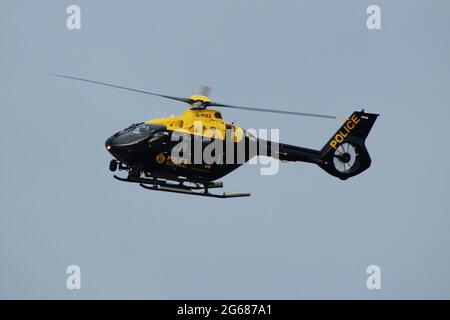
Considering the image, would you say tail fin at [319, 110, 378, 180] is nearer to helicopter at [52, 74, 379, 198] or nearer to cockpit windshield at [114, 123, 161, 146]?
helicopter at [52, 74, 379, 198]

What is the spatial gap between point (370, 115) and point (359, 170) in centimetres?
207

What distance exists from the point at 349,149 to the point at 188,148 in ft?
20.3

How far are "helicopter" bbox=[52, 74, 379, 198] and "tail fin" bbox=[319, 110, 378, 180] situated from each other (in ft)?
3.25

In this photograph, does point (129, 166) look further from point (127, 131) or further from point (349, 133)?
point (349, 133)

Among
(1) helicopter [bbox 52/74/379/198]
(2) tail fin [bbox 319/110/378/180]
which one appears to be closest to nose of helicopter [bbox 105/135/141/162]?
(1) helicopter [bbox 52/74/379/198]

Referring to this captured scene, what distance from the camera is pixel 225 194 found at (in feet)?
101

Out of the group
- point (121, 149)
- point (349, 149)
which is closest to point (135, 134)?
point (121, 149)

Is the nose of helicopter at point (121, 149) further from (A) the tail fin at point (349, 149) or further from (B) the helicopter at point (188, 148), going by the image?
(A) the tail fin at point (349, 149)

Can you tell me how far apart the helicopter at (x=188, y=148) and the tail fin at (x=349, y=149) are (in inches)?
39.1

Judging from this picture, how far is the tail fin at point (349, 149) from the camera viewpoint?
3325 centimetres

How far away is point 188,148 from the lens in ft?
100

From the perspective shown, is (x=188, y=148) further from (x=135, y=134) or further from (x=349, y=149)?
(x=349, y=149)

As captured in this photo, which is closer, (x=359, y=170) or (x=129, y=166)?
(x=129, y=166)

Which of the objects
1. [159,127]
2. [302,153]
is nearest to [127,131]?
[159,127]
